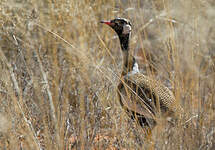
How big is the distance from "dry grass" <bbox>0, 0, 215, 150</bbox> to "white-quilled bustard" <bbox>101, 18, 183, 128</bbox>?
7 centimetres

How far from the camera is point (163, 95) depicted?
85.5 inches

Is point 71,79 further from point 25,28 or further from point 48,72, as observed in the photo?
point 25,28

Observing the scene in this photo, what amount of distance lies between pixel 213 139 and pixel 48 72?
1474 mm

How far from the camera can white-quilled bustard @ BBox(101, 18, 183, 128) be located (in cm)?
204

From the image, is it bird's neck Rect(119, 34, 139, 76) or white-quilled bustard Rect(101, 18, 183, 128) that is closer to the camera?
white-quilled bustard Rect(101, 18, 183, 128)

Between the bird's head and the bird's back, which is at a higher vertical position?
the bird's head

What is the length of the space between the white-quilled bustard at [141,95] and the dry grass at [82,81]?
0.07 metres

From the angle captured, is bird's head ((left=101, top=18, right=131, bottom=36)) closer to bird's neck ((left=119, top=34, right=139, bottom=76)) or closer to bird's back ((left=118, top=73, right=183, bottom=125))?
bird's neck ((left=119, top=34, right=139, bottom=76))

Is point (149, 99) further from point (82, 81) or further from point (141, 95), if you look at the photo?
point (82, 81)

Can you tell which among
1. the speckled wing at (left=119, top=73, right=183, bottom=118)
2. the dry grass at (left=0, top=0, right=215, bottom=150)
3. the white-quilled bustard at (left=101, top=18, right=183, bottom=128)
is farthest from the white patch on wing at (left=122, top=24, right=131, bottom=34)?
the speckled wing at (left=119, top=73, right=183, bottom=118)

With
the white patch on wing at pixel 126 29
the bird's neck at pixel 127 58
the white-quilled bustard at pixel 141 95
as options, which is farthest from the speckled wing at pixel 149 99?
the white patch on wing at pixel 126 29

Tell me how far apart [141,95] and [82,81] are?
445 mm

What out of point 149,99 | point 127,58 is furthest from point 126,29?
point 149,99

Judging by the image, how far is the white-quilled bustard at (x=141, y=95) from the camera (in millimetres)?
2043
